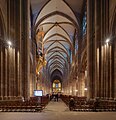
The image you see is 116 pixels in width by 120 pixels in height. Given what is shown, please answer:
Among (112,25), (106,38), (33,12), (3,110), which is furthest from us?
(33,12)

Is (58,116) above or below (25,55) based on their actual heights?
below

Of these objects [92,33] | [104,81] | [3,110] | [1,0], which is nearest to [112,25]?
[104,81]

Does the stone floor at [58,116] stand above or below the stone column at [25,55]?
below

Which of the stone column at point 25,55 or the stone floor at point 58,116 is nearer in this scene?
the stone floor at point 58,116

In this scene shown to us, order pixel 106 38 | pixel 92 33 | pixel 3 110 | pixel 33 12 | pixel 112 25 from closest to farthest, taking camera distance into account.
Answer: pixel 3 110 < pixel 112 25 < pixel 106 38 < pixel 92 33 < pixel 33 12

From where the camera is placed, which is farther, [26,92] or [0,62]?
[26,92]

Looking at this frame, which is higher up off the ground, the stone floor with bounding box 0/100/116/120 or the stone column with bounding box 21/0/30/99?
the stone column with bounding box 21/0/30/99

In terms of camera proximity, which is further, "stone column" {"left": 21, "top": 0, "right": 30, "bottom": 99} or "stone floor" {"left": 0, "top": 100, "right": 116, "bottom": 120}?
"stone column" {"left": 21, "top": 0, "right": 30, "bottom": 99}

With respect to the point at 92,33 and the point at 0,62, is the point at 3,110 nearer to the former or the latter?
the point at 0,62

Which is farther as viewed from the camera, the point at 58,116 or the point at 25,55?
the point at 25,55

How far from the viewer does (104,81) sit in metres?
26.4

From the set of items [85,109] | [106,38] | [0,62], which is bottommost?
[85,109]

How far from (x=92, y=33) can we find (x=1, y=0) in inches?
500

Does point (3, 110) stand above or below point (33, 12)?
below
